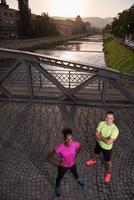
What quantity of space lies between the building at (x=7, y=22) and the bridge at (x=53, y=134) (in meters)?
59.7

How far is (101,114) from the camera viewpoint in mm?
9484

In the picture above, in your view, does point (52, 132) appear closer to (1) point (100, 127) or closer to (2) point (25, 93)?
(1) point (100, 127)

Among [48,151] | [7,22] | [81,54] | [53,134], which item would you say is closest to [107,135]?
[48,151]

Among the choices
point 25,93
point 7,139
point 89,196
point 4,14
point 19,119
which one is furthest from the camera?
point 4,14

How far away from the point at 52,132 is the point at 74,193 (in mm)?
3027

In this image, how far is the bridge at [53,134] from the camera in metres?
5.47

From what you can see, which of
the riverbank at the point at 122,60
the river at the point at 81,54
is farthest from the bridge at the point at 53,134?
the riverbank at the point at 122,60

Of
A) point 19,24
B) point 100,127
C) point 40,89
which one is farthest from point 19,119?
point 19,24

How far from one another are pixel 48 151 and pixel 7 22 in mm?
70882

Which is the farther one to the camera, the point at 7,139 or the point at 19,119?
the point at 19,119

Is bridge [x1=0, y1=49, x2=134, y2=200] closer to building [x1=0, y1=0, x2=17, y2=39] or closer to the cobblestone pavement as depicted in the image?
the cobblestone pavement

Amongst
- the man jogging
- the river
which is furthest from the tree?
the man jogging

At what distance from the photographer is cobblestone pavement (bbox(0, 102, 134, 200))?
17.7 ft

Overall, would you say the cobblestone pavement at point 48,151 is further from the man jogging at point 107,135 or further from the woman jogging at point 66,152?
the woman jogging at point 66,152
